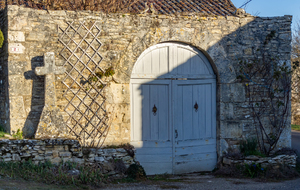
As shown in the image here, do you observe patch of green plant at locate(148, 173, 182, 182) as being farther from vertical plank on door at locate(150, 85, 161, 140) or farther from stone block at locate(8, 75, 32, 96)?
stone block at locate(8, 75, 32, 96)

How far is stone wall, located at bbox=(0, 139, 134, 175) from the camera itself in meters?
4.87

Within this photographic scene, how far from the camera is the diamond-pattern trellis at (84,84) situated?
565cm

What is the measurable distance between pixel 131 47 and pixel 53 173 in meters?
2.78

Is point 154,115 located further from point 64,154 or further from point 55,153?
point 55,153

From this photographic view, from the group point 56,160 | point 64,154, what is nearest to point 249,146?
point 64,154

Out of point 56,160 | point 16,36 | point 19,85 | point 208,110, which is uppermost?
point 16,36

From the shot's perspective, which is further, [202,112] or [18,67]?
[202,112]

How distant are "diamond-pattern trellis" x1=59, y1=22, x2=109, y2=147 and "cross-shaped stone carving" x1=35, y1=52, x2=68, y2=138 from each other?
29 centimetres

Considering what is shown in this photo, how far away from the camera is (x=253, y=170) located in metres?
6.02

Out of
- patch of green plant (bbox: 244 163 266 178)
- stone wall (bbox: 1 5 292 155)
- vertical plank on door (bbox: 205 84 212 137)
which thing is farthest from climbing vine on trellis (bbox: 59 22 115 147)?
patch of green plant (bbox: 244 163 266 178)

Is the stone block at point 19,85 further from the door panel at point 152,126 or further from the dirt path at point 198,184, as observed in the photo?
the door panel at point 152,126

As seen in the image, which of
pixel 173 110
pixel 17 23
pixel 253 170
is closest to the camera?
pixel 17 23

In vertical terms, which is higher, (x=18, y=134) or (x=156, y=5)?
(x=156, y=5)

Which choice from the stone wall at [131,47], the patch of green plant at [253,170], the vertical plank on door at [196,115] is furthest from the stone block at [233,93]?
the patch of green plant at [253,170]
